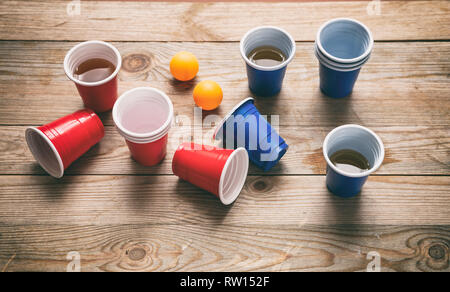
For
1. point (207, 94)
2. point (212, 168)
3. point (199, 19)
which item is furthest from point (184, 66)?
point (212, 168)

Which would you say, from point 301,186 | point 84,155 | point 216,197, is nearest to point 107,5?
point 84,155

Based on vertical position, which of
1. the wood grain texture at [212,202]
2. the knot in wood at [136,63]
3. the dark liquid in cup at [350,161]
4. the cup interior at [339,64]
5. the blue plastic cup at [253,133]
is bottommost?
the wood grain texture at [212,202]

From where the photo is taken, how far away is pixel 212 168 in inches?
46.8

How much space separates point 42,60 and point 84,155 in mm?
379

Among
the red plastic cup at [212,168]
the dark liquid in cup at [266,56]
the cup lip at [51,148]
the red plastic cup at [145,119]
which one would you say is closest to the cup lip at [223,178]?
the red plastic cup at [212,168]

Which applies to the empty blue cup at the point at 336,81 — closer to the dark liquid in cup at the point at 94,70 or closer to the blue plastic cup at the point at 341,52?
the blue plastic cup at the point at 341,52

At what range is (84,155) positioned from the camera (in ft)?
4.30

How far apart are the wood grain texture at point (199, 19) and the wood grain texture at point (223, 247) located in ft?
2.12

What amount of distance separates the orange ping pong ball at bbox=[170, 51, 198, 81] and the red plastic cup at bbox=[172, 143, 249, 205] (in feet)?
0.80

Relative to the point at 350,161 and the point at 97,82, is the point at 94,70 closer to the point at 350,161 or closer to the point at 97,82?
the point at 97,82

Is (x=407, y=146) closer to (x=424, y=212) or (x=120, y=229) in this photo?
(x=424, y=212)

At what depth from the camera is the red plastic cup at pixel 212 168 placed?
119 centimetres

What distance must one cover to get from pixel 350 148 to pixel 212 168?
39cm
